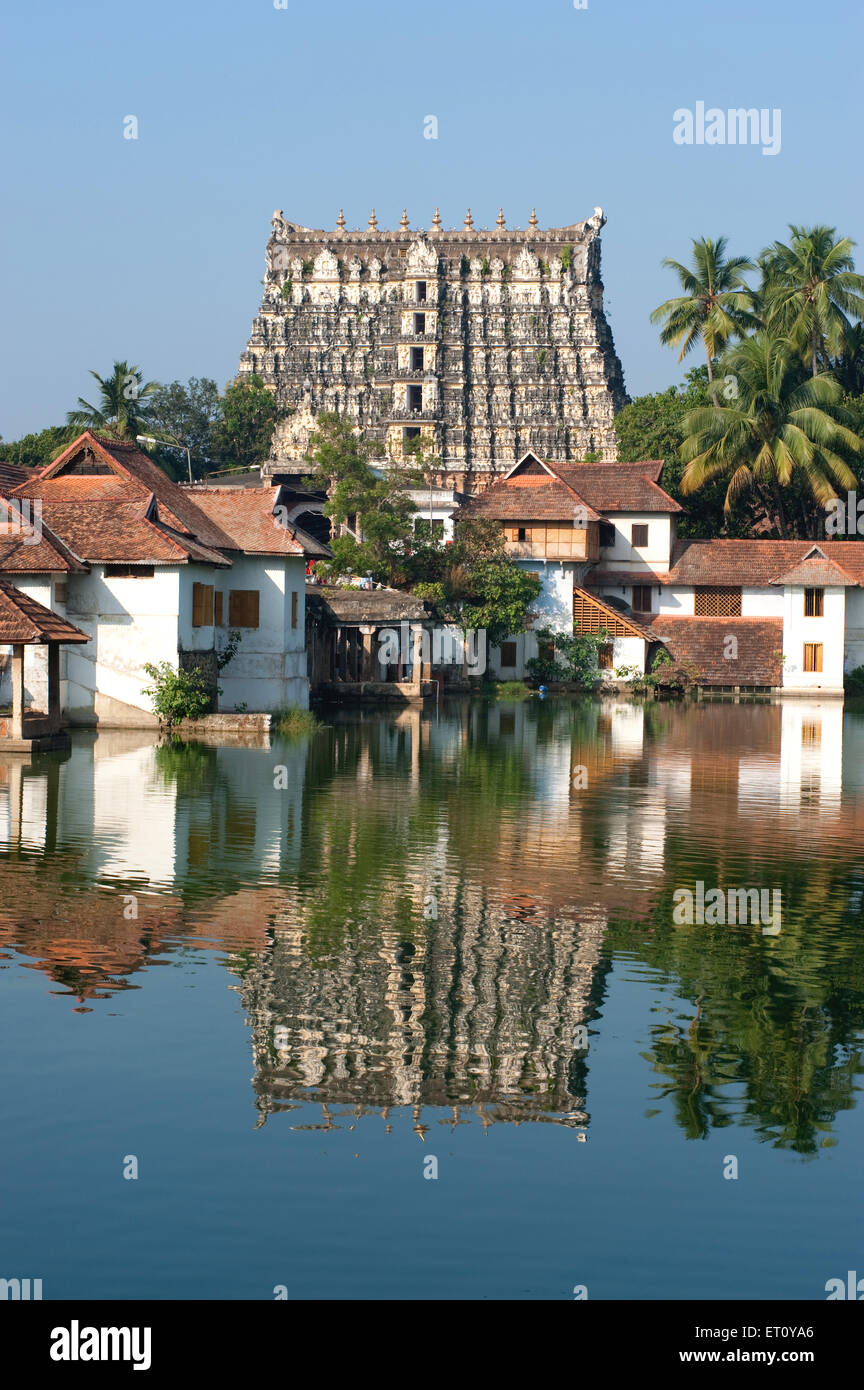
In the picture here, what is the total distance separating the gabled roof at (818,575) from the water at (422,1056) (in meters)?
34.6

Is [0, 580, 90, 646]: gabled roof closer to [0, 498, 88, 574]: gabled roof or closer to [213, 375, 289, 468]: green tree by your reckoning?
[0, 498, 88, 574]: gabled roof

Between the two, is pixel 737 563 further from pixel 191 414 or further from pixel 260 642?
pixel 191 414

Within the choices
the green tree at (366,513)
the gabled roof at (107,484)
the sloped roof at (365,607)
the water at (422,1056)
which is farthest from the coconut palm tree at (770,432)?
the water at (422,1056)

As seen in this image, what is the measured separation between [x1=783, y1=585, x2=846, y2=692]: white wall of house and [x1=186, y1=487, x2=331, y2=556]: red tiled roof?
70.4ft

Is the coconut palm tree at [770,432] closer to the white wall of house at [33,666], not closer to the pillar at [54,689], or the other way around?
the white wall of house at [33,666]

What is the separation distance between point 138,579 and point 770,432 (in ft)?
109

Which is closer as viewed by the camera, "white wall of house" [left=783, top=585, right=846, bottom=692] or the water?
the water

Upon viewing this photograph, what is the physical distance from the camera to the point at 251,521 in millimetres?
37312

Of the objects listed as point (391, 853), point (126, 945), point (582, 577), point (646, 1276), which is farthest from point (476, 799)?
point (582, 577)

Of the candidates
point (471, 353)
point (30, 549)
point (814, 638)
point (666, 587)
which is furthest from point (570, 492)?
point (471, 353)

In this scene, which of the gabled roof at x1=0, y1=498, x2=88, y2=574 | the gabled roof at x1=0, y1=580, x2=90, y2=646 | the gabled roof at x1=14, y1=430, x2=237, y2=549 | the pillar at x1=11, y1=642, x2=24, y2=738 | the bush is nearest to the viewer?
the gabled roof at x1=0, y1=580, x2=90, y2=646

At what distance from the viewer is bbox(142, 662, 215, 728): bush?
3231cm

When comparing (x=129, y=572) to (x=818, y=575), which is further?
(x=818, y=575)

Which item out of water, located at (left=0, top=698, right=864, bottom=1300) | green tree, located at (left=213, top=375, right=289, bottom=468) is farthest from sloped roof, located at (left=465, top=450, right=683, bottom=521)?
green tree, located at (left=213, top=375, right=289, bottom=468)
